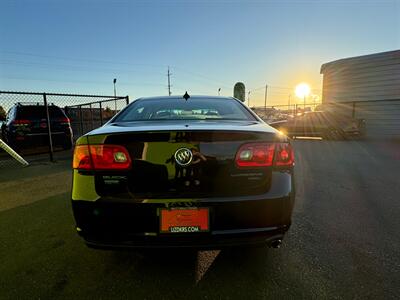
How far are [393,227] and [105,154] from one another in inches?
114

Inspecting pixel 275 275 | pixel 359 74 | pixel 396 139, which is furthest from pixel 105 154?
pixel 359 74

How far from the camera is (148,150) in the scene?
1.62 metres

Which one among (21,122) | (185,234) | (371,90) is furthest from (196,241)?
(371,90)

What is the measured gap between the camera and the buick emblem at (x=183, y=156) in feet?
5.27

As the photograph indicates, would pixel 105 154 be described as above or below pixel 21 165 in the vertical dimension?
above

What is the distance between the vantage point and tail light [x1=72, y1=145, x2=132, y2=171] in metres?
1.64

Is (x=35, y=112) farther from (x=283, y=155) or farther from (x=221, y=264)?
(x=283, y=155)

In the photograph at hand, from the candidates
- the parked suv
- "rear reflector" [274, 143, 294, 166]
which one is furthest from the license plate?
the parked suv

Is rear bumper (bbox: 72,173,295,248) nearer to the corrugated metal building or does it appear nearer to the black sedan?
the black sedan

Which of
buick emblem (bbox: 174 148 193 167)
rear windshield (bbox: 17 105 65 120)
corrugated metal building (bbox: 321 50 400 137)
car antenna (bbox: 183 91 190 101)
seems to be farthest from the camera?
corrugated metal building (bbox: 321 50 400 137)

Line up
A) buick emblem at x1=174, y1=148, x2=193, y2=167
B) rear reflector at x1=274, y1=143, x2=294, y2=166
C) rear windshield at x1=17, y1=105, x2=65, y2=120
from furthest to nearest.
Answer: rear windshield at x1=17, y1=105, x2=65, y2=120 → rear reflector at x1=274, y1=143, x2=294, y2=166 → buick emblem at x1=174, y1=148, x2=193, y2=167

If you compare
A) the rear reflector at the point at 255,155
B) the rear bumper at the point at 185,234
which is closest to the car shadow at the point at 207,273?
the rear bumper at the point at 185,234

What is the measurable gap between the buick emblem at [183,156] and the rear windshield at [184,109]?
2.71 ft

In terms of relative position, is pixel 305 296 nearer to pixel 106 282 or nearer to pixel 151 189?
pixel 151 189
